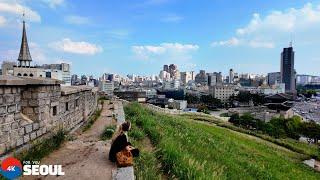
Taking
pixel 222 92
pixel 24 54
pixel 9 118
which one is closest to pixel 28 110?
pixel 9 118

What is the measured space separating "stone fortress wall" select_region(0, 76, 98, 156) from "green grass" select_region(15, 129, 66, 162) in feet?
0.72

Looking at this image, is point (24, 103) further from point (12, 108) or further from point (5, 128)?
point (5, 128)

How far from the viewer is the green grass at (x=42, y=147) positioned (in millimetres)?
8319

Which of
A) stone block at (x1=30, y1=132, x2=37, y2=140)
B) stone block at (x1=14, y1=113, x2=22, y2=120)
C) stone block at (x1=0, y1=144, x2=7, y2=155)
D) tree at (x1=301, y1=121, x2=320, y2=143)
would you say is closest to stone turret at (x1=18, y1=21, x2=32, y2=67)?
tree at (x1=301, y1=121, x2=320, y2=143)

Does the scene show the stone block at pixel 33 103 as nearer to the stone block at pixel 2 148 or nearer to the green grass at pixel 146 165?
the stone block at pixel 2 148

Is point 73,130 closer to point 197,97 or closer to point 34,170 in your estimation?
point 34,170

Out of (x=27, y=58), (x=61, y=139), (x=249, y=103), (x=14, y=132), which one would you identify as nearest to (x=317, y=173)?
(x=61, y=139)

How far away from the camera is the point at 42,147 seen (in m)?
9.13

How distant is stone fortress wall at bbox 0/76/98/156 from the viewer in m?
8.17

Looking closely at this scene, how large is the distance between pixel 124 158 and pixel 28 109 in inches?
135

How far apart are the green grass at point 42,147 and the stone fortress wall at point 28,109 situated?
0.22 m

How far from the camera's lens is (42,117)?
33.2ft

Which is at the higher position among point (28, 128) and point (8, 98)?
point (8, 98)

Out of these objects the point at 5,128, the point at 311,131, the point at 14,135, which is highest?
the point at 5,128
